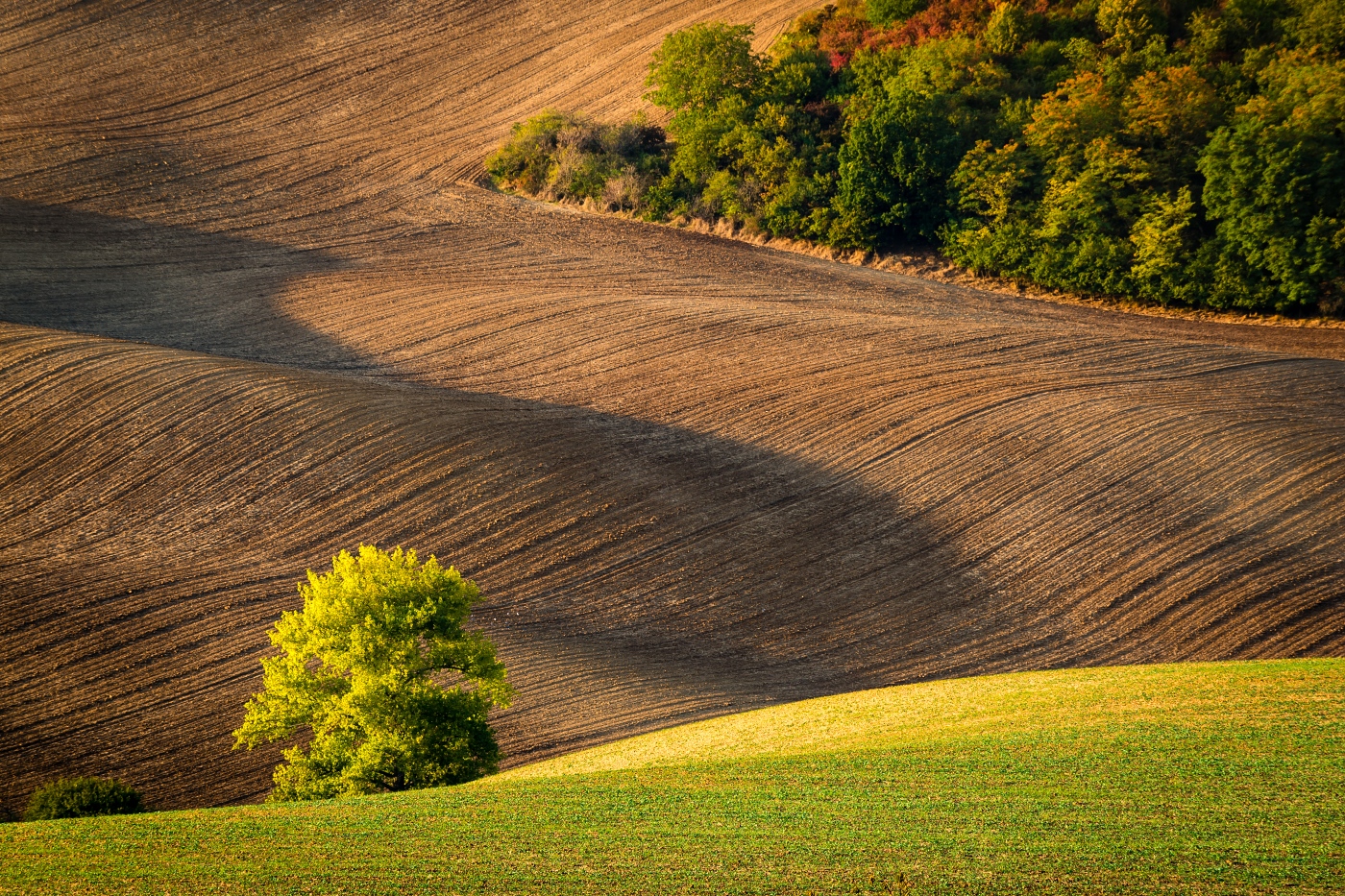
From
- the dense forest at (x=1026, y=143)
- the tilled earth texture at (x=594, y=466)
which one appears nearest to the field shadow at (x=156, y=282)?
the tilled earth texture at (x=594, y=466)

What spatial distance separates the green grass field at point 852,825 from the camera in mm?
11242

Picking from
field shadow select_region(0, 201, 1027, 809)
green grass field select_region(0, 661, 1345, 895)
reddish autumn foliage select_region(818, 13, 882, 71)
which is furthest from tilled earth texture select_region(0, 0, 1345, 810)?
reddish autumn foliage select_region(818, 13, 882, 71)

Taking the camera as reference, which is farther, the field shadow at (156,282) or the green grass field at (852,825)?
the field shadow at (156,282)

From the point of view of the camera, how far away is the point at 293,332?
1522 inches

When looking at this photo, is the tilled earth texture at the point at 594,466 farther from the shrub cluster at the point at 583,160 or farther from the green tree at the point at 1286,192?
the shrub cluster at the point at 583,160

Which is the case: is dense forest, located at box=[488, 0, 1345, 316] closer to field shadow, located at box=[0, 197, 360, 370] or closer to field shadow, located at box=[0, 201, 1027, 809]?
field shadow, located at box=[0, 197, 360, 370]

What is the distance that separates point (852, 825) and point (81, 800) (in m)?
12.4

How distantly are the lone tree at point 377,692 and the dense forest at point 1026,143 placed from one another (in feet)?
129

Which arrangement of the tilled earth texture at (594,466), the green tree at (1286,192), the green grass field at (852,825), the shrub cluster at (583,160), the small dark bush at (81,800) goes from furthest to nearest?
the shrub cluster at (583,160), the green tree at (1286,192), the tilled earth texture at (594,466), the small dark bush at (81,800), the green grass field at (852,825)

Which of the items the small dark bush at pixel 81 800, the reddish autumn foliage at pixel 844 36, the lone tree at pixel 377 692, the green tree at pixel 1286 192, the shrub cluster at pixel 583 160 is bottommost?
→ the small dark bush at pixel 81 800

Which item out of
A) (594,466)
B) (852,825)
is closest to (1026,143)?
(594,466)

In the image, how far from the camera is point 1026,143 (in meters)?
48.1

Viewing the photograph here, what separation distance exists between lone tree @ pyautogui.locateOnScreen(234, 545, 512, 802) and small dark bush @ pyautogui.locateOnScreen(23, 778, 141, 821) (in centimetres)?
203

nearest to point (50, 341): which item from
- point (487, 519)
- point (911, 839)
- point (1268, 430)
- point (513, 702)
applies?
point (487, 519)
